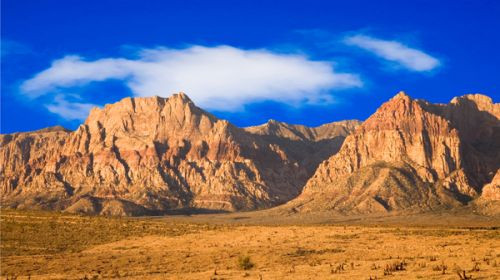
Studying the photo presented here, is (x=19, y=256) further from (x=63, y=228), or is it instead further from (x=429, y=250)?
(x=429, y=250)

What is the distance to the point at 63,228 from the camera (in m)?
102

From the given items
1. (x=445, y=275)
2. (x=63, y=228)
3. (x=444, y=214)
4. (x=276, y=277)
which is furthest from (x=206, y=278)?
(x=444, y=214)

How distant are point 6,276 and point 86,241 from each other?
33.5 meters

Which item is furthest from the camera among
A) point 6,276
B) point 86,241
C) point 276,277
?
point 86,241

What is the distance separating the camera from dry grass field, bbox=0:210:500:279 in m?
49.3

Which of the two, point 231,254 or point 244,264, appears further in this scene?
point 231,254

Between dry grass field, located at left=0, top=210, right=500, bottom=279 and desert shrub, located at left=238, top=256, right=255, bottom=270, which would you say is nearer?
dry grass field, located at left=0, top=210, right=500, bottom=279

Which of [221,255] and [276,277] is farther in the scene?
[221,255]

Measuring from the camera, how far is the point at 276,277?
47188 mm

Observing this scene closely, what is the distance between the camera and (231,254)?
2672 inches

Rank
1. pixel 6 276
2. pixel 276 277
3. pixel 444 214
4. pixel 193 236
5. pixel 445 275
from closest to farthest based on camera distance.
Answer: pixel 445 275 → pixel 276 277 → pixel 6 276 → pixel 193 236 → pixel 444 214

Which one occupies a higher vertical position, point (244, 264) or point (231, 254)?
point (231, 254)

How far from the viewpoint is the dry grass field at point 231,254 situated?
49281 mm

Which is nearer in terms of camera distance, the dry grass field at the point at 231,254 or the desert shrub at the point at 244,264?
the dry grass field at the point at 231,254
